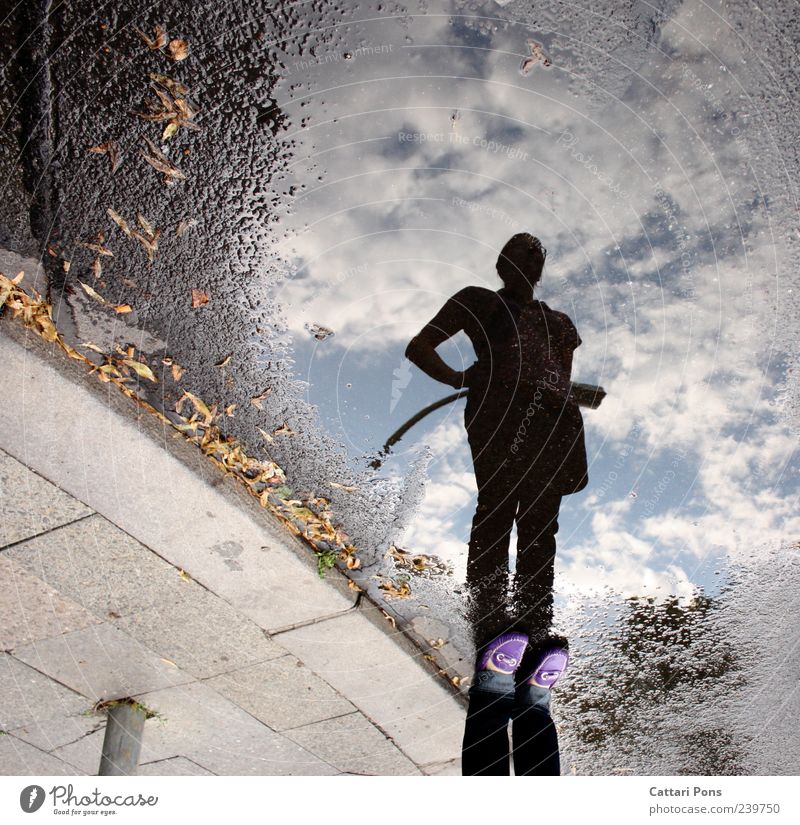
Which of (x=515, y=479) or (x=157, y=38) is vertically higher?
(x=157, y=38)

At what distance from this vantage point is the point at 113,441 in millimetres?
1260

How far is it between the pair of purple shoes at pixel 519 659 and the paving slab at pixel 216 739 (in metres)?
0.68

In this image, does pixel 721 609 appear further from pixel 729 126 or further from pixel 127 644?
pixel 127 644

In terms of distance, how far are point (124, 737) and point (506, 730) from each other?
119 cm

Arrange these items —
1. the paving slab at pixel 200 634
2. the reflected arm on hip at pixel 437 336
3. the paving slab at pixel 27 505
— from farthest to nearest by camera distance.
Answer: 1. the paving slab at pixel 200 634
2. the reflected arm on hip at pixel 437 336
3. the paving slab at pixel 27 505

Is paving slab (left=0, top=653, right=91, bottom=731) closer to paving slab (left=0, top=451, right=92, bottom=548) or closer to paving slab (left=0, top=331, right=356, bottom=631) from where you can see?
paving slab (left=0, top=451, right=92, bottom=548)

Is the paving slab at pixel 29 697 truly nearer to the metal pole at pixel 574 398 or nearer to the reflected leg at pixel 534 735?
the metal pole at pixel 574 398

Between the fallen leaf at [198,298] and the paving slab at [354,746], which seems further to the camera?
the paving slab at [354,746]

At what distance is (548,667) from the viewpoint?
184 cm

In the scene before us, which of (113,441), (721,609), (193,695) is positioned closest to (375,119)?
(113,441)

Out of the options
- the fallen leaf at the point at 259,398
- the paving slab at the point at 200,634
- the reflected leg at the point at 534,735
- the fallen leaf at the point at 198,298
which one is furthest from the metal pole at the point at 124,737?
the fallen leaf at the point at 198,298

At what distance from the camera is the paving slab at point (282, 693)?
1.61 metres

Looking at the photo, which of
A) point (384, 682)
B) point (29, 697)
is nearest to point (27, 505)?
point (29, 697)

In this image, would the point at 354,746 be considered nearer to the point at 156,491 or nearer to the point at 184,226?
the point at 156,491
